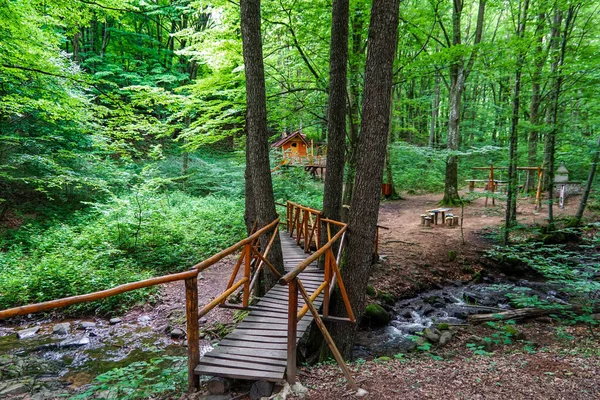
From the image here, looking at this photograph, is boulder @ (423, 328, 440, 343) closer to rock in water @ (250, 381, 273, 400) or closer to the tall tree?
rock in water @ (250, 381, 273, 400)

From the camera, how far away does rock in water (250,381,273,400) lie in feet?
9.59

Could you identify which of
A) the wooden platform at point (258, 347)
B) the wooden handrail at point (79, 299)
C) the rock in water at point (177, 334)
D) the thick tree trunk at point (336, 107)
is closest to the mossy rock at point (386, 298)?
the thick tree trunk at point (336, 107)

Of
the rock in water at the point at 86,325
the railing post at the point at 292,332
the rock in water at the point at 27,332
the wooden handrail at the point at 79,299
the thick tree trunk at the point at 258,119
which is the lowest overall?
the rock in water at the point at 86,325

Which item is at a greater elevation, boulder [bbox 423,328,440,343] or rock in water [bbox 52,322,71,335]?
rock in water [bbox 52,322,71,335]

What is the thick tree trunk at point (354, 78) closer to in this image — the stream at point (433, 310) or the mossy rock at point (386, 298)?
the mossy rock at point (386, 298)

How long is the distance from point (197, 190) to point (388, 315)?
13.2m

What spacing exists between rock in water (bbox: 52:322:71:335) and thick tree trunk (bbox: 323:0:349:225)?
5463 mm

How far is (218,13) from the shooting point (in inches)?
326

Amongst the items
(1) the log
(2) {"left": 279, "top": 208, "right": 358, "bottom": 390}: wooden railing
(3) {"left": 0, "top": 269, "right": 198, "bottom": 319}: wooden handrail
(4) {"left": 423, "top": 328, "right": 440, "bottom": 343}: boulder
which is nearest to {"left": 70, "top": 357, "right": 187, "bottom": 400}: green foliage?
(3) {"left": 0, "top": 269, "right": 198, "bottom": 319}: wooden handrail

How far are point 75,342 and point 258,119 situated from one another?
203 inches

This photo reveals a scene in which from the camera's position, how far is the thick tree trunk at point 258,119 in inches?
209

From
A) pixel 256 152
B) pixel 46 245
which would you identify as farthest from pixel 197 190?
pixel 256 152

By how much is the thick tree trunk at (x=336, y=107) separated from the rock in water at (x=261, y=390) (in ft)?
12.1

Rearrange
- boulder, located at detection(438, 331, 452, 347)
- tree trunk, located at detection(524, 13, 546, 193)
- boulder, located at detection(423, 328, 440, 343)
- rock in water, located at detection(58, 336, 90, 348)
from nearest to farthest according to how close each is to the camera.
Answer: rock in water, located at detection(58, 336, 90, 348), boulder, located at detection(438, 331, 452, 347), boulder, located at detection(423, 328, 440, 343), tree trunk, located at detection(524, 13, 546, 193)
